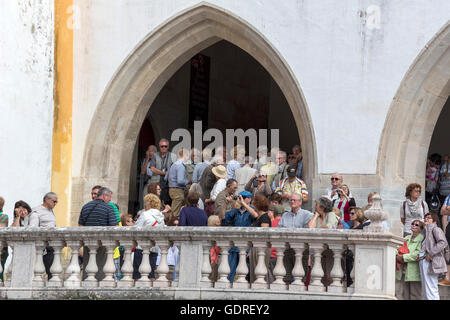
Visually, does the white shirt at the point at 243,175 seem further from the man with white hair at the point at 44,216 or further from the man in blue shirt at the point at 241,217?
the man with white hair at the point at 44,216

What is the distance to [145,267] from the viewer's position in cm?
1245

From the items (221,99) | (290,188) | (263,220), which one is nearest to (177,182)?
(290,188)

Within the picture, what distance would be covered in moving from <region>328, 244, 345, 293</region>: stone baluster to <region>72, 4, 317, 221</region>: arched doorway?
5.83m

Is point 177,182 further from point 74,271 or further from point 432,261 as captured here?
point 432,261

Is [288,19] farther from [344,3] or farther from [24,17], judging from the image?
[24,17]

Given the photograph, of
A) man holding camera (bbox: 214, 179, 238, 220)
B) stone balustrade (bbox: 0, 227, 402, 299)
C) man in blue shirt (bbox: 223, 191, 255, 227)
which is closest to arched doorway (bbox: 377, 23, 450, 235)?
man holding camera (bbox: 214, 179, 238, 220)

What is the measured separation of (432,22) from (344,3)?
4.44 ft

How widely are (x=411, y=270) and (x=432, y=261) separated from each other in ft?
1.21

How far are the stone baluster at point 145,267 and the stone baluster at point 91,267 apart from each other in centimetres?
51

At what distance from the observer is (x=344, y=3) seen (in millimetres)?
16891

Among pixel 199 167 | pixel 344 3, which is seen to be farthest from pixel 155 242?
pixel 344 3

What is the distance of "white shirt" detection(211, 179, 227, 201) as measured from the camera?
1612 centimetres

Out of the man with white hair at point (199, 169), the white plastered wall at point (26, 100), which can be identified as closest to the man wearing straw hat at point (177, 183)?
the man with white hair at point (199, 169)
